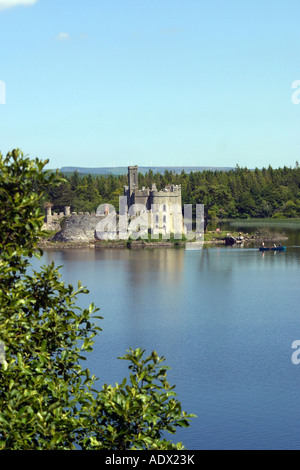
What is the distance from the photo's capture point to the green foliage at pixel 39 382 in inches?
277

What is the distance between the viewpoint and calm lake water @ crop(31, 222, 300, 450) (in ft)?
54.9

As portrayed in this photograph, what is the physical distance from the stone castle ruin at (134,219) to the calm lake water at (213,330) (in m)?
6.58

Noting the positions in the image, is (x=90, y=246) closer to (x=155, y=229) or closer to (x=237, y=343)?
(x=155, y=229)

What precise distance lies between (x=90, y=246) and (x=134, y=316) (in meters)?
30.4

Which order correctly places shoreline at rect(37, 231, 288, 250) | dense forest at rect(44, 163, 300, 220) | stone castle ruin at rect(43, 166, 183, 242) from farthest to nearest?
1. dense forest at rect(44, 163, 300, 220)
2. stone castle ruin at rect(43, 166, 183, 242)
3. shoreline at rect(37, 231, 288, 250)

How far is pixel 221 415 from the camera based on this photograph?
1705 cm

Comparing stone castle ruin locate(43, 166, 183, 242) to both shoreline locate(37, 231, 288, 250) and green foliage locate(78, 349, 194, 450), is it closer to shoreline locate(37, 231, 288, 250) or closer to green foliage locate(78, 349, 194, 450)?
shoreline locate(37, 231, 288, 250)

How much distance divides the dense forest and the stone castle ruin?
15.6 metres

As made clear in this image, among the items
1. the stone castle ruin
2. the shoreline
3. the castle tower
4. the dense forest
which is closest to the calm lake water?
the shoreline

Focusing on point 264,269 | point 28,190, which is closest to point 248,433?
point 28,190

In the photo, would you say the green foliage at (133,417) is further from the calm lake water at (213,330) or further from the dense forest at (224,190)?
the dense forest at (224,190)

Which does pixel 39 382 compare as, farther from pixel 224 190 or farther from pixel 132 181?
pixel 224 190

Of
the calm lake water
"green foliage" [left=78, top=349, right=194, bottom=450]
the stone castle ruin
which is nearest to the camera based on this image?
"green foliage" [left=78, top=349, right=194, bottom=450]

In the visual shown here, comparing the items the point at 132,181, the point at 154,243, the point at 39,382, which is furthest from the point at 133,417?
the point at 132,181
